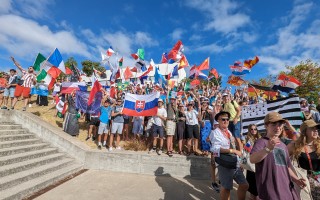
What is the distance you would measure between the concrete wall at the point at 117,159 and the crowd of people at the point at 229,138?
1.36 feet

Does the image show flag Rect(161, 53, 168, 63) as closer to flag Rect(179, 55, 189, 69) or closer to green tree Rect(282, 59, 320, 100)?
flag Rect(179, 55, 189, 69)

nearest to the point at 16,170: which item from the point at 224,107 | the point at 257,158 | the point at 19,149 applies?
the point at 19,149

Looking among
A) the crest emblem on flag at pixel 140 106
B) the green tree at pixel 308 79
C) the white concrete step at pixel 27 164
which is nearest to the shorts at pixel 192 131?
the crest emblem on flag at pixel 140 106

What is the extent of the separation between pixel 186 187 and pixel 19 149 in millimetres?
5401

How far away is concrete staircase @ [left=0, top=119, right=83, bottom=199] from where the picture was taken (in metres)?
5.16

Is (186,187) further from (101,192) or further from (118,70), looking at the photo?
(118,70)

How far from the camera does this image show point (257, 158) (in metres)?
2.46

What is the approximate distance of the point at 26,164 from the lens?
6055 millimetres

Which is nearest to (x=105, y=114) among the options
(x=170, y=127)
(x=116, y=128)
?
(x=116, y=128)

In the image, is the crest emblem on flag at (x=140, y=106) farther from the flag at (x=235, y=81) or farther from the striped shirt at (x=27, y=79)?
the flag at (x=235, y=81)

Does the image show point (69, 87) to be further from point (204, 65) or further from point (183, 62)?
point (204, 65)

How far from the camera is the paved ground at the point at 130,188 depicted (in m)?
5.41

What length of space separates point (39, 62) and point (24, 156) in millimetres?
4842

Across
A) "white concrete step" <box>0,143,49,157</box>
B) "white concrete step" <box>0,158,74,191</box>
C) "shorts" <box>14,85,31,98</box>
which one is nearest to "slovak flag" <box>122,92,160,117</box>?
"white concrete step" <box>0,158,74,191</box>
